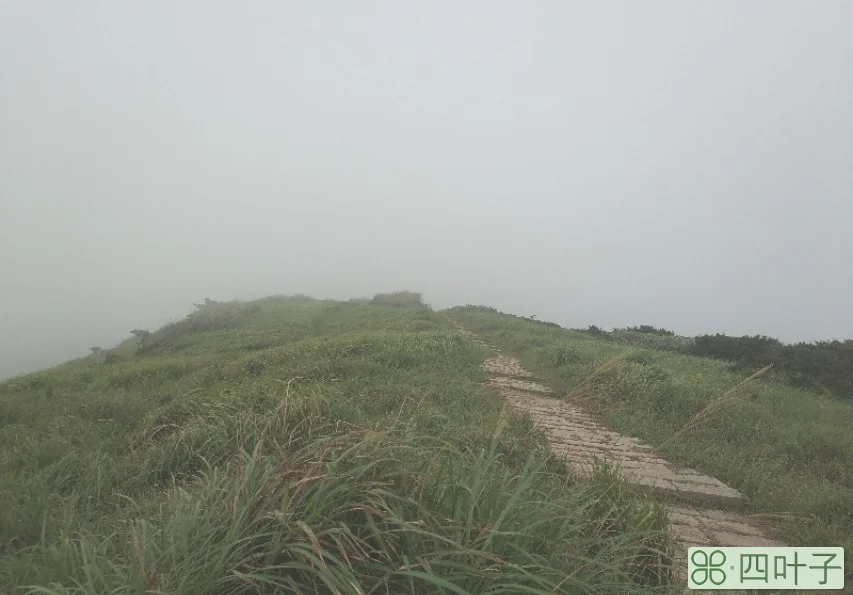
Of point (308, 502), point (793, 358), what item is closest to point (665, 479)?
point (308, 502)

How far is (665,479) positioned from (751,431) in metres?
2.81

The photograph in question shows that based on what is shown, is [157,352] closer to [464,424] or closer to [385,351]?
[385,351]

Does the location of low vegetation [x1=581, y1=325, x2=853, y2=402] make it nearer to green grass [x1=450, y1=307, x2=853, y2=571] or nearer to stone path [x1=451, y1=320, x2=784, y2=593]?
green grass [x1=450, y1=307, x2=853, y2=571]

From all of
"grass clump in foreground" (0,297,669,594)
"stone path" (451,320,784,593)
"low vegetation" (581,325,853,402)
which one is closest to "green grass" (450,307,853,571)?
"stone path" (451,320,784,593)

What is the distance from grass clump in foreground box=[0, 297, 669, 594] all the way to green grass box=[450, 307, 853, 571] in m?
1.15

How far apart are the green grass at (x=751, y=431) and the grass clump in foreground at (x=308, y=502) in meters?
1.15

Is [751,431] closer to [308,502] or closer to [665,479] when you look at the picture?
[665,479]

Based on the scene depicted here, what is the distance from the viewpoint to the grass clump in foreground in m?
2.21

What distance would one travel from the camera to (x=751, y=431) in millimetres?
6855

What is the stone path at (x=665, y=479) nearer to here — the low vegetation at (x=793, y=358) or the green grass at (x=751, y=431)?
the green grass at (x=751, y=431)

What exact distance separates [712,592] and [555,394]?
624 cm

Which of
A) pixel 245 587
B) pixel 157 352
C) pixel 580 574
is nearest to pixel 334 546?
pixel 245 587

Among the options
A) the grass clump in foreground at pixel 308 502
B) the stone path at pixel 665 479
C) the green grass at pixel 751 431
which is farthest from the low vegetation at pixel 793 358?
the grass clump in foreground at pixel 308 502

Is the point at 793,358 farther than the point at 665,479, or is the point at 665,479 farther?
the point at 793,358
